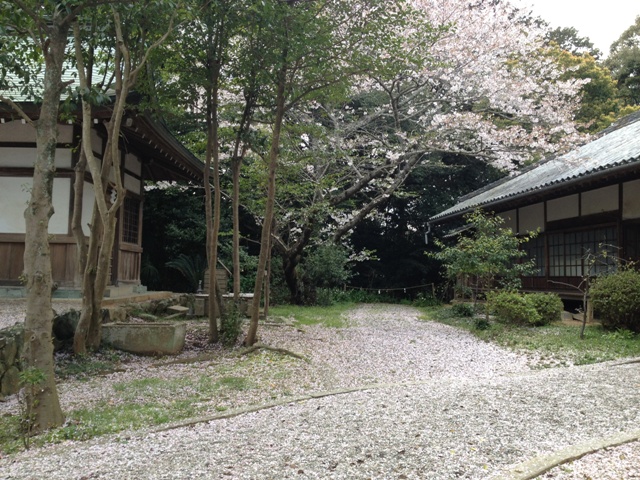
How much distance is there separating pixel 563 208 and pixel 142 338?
32.1 feet

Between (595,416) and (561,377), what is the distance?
1.46 meters

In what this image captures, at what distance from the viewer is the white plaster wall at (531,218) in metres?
12.8

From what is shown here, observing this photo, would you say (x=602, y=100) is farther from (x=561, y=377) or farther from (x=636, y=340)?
(x=561, y=377)

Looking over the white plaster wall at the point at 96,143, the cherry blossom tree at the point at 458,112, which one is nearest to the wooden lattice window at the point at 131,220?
the white plaster wall at the point at 96,143

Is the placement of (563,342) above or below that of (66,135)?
below

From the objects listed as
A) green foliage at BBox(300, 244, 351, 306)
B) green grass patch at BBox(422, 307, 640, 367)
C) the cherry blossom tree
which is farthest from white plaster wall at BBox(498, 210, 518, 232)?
green foliage at BBox(300, 244, 351, 306)

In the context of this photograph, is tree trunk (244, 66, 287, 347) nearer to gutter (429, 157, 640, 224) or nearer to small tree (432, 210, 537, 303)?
small tree (432, 210, 537, 303)

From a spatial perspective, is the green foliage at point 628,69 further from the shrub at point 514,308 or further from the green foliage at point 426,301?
the shrub at point 514,308

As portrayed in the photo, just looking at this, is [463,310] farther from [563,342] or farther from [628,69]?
[628,69]

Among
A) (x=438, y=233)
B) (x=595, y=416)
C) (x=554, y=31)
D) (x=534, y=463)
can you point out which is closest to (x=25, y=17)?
(x=534, y=463)

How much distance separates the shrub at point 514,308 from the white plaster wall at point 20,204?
8.10 meters

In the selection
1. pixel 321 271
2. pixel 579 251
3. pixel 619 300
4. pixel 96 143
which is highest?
pixel 96 143

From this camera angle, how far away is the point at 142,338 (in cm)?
679

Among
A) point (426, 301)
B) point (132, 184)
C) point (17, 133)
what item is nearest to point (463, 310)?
point (426, 301)
